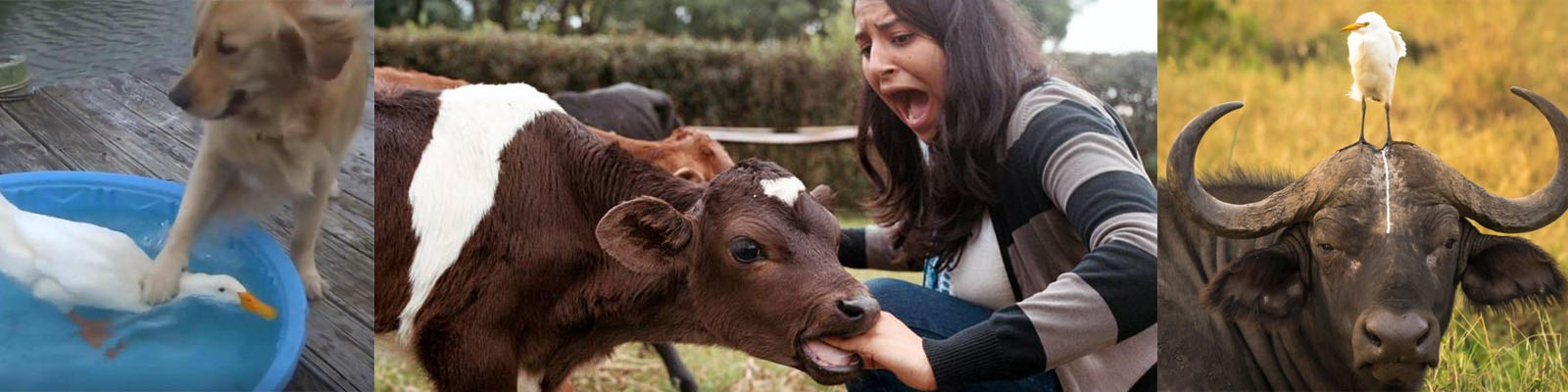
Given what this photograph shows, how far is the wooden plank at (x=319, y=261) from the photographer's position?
2.24 m

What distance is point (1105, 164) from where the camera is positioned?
7.72 ft

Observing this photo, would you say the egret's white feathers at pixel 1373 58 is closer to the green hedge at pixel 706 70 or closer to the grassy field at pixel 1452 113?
the grassy field at pixel 1452 113

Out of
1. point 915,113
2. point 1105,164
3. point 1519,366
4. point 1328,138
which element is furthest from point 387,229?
point 1328,138

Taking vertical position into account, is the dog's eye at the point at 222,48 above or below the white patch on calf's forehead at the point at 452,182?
above

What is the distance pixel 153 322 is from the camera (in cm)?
→ 219

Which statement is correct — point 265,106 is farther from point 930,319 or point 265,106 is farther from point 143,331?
point 930,319

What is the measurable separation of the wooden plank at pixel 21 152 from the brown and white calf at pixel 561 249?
1.89 feet

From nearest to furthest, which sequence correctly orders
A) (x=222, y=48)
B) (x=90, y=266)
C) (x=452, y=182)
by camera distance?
(x=222, y=48) < (x=90, y=266) < (x=452, y=182)

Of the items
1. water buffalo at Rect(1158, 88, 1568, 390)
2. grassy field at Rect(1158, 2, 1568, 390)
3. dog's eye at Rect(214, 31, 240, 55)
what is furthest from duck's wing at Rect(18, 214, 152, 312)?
grassy field at Rect(1158, 2, 1568, 390)

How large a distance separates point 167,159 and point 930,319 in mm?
1566

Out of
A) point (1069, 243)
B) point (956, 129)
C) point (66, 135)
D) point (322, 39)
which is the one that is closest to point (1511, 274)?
point (1069, 243)

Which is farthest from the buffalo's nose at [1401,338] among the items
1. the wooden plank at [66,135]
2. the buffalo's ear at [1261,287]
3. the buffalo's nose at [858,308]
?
the wooden plank at [66,135]

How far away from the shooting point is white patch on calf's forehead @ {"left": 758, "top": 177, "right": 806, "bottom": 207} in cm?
241

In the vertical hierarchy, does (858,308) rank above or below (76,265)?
below
